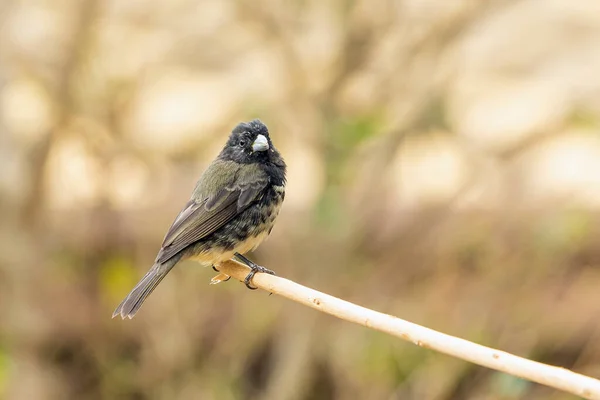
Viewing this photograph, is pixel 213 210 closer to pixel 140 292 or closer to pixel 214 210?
pixel 214 210

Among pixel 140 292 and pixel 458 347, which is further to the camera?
pixel 140 292

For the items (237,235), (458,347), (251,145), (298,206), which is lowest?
(298,206)

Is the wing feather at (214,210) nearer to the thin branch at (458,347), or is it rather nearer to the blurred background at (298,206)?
the thin branch at (458,347)

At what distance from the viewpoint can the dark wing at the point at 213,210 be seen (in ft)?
11.2

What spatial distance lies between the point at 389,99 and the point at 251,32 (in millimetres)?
1008

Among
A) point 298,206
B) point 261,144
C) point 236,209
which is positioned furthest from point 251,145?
point 298,206

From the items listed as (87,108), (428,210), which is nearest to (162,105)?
(87,108)

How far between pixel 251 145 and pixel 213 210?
0.97 ft

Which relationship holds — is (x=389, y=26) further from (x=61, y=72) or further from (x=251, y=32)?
(x=61, y=72)

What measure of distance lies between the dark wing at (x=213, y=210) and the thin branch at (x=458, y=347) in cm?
104

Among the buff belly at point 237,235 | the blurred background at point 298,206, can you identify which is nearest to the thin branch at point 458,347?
the buff belly at point 237,235

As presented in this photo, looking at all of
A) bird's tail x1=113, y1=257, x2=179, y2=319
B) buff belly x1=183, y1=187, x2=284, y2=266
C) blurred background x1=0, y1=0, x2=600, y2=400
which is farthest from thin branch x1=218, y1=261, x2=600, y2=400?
blurred background x1=0, y1=0, x2=600, y2=400

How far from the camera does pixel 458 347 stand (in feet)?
6.27

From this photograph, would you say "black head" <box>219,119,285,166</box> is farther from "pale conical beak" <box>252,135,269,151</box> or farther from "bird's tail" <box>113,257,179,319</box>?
"bird's tail" <box>113,257,179,319</box>
